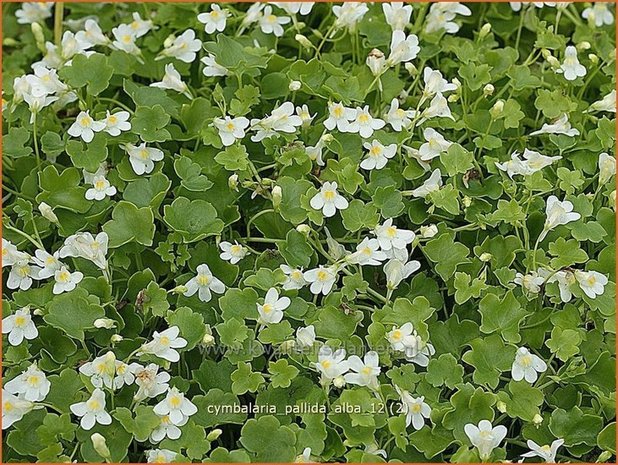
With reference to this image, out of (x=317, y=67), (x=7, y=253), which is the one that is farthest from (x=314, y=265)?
(x=7, y=253)

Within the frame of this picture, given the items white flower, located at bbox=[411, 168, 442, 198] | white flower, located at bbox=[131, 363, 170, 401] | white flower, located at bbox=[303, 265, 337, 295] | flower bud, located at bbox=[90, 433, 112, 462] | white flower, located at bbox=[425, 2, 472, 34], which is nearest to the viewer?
flower bud, located at bbox=[90, 433, 112, 462]

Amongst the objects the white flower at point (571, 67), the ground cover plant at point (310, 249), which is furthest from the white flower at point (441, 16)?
the white flower at point (571, 67)

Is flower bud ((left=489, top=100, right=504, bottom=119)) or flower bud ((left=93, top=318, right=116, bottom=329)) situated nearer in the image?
flower bud ((left=93, top=318, right=116, bottom=329))

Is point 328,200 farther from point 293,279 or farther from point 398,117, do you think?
point 398,117

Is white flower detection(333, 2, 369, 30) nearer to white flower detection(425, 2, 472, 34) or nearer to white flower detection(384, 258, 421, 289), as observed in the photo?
white flower detection(425, 2, 472, 34)

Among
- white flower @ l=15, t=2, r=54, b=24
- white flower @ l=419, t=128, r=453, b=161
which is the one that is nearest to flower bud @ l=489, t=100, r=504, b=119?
white flower @ l=419, t=128, r=453, b=161

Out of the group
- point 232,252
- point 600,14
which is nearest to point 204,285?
point 232,252
